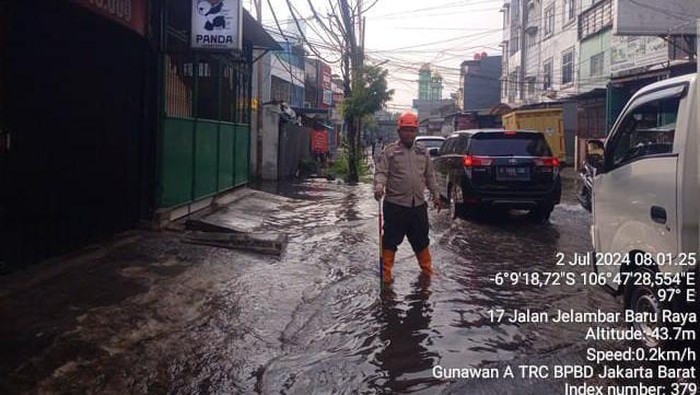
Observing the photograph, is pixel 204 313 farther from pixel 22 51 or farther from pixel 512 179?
pixel 512 179

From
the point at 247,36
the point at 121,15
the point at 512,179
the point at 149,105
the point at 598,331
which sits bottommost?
the point at 598,331

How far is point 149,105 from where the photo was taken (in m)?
9.08

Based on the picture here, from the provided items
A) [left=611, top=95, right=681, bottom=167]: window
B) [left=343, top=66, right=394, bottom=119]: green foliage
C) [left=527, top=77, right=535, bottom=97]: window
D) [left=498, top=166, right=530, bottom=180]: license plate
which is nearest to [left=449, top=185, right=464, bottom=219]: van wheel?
[left=498, top=166, right=530, bottom=180]: license plate

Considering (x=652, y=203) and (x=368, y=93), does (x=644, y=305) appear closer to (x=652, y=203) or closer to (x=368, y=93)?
(x=652, y=203)

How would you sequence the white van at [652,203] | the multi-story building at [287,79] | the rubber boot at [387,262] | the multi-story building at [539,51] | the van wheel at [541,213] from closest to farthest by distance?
the white van at [652,203] < the rubber boot at [387,262] < the van wheel at [541,213] < the multi-story building at [539,51] < the multi-story building at [287,79]

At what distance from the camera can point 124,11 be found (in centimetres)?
758

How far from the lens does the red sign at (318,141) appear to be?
28.7 meters

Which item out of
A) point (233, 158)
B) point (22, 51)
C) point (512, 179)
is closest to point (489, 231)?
point (512, 179)

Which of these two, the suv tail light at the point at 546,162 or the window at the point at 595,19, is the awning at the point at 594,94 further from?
the suv tail light at the point at 546,162

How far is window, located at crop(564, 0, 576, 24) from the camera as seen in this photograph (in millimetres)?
33725

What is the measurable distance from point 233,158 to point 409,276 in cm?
786

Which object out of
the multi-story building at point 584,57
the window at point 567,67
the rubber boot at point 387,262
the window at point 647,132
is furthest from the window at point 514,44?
the window at point 647,132

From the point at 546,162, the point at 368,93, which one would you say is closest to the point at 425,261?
the point at 546,162

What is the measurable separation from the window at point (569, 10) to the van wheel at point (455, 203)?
2525 cm
